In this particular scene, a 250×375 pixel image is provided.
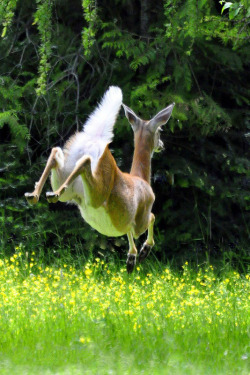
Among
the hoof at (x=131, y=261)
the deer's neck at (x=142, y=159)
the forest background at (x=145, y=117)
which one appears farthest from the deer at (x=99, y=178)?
the forest background at (x=145, y=117)

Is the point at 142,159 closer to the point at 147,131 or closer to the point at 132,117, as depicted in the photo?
the point at 147,131

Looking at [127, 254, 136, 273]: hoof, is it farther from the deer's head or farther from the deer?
the deer's head

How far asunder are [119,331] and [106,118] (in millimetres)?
1359

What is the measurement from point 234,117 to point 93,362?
5.47 metres

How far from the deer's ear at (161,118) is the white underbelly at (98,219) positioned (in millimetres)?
888

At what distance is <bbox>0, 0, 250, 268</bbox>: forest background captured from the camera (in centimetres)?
891

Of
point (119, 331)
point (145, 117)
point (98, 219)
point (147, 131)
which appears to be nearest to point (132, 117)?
point (147, 131)

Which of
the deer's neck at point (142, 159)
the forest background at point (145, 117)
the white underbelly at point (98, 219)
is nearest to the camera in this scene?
the white underbelly at point (98, 219)

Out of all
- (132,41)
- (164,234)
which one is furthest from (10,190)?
(132,41)

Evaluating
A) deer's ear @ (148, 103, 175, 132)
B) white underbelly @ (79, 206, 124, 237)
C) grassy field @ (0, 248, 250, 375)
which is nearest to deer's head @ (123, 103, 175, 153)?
deer's ear @ (148, 103, 175, 132)

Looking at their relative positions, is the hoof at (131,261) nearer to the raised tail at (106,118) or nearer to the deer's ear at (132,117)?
the deer's ear at (132,117)

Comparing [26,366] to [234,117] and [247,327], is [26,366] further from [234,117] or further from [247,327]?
[234,117]

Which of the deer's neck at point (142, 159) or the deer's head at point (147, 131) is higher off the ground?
the deer's head at point (147, 131)

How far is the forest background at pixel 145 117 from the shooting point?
891 centimetres
